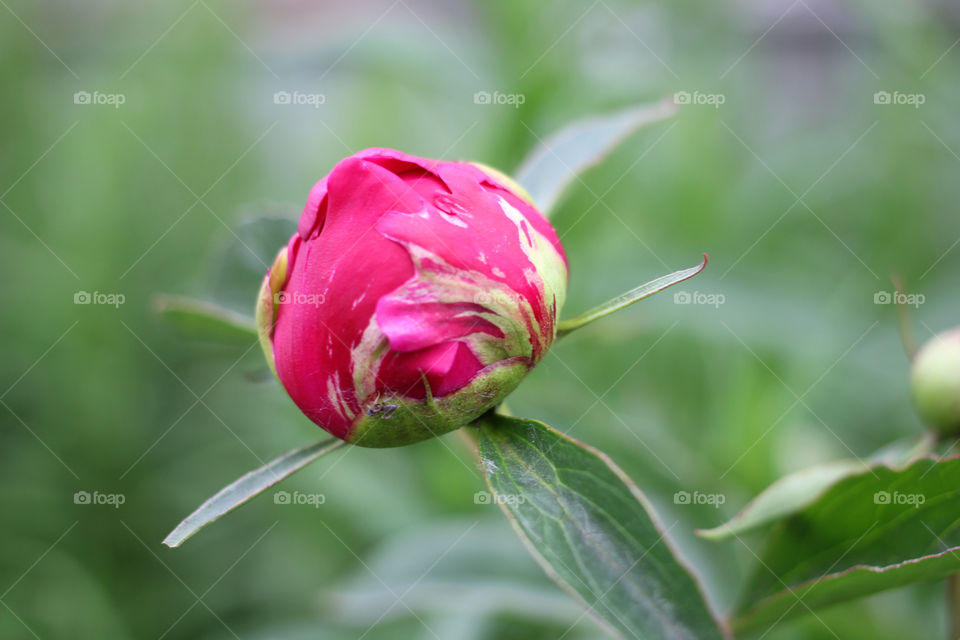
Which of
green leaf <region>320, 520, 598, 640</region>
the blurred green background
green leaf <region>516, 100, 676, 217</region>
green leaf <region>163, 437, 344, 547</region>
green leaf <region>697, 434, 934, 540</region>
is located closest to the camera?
green leaf <region>163, 437, 344, 547</region>

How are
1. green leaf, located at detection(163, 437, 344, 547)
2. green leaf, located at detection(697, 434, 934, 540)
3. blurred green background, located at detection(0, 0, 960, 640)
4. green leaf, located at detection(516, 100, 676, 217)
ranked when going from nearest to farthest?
green leaf, located at detection(163, 437, 344, 547) < green leaf, located at detection(697, 434, 934, 540) < green leaf, located at detection(516, 100, 676, 217) < blurred green background, located at detection(0, 0, 960, 640)

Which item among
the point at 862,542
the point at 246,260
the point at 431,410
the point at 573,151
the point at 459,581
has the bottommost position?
the point at 459,581

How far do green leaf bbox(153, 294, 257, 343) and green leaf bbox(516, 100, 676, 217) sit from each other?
1.08 feet

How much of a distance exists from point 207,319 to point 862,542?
67 cm

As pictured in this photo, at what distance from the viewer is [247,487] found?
1.97ft

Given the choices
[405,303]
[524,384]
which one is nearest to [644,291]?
[405,303]

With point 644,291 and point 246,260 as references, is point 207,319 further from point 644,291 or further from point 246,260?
point 644,291

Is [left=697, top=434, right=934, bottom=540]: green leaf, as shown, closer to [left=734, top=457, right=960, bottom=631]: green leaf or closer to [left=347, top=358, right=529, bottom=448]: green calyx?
[left=734, top=457, right=960, bottom=631]: green leaf

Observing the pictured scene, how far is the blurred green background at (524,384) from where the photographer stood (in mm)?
1154

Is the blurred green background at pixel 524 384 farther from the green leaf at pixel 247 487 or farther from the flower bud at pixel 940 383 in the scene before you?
the green leaf at pixel 247 487

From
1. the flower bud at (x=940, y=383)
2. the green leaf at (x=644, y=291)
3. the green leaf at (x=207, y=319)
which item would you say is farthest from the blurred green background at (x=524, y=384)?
the green leaf at (x=644, y=291)

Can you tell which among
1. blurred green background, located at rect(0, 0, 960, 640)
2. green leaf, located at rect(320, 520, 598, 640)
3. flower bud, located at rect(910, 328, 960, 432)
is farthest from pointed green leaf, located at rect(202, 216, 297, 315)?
flower bud, located at rect(910, 328, 960, 432)

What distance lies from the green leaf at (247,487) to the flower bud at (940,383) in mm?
577

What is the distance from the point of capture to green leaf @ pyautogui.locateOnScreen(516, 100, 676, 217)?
32.4 inches
